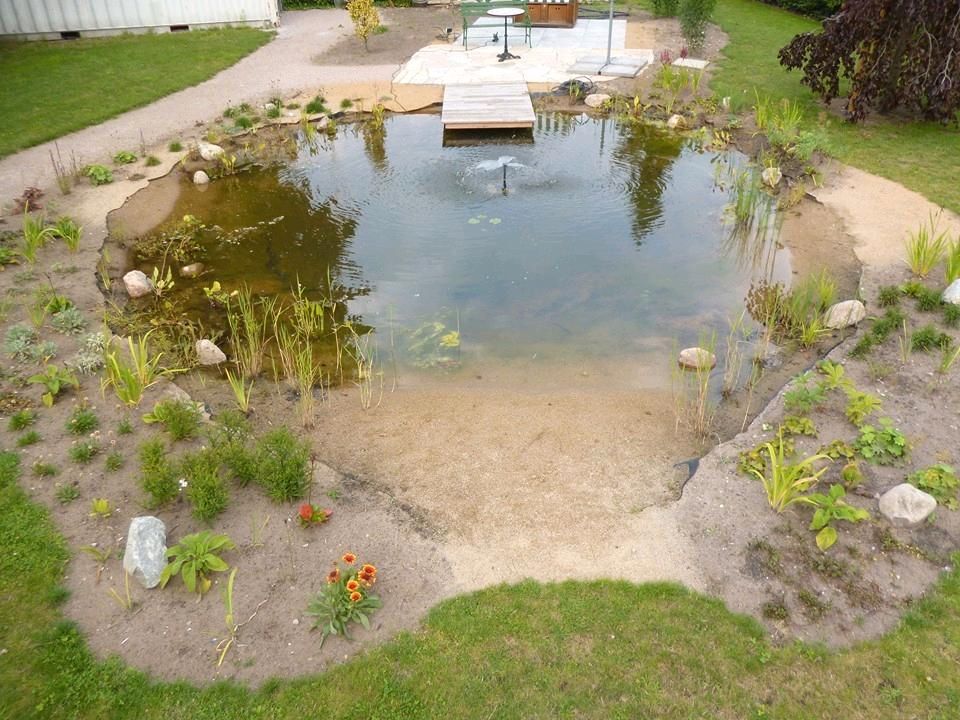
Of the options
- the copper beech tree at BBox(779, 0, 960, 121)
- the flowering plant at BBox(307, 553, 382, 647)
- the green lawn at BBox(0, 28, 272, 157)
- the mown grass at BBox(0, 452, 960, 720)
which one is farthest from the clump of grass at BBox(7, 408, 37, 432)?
the copper beech tree at BBox(779, 0, 960, 121)

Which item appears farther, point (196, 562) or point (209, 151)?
point (209, 151)

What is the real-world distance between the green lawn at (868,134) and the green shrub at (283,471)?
24.6 ft

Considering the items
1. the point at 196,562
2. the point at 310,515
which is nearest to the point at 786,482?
the point at 310,515

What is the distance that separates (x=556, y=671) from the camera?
3316 millimetres

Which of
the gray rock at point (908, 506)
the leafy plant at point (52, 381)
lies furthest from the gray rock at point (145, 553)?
the gray rock at point (908, 506)

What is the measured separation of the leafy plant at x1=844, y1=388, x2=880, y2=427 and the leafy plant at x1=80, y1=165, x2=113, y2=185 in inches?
339

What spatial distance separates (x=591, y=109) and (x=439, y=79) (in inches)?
116

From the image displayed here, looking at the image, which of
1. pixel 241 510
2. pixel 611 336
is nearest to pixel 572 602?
pixel 241 510

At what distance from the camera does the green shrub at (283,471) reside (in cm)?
424

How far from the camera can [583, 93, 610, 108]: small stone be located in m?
11.2

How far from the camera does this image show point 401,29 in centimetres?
1580

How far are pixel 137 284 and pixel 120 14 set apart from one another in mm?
11438

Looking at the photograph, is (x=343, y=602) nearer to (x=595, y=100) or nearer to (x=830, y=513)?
(x=830, y=513)

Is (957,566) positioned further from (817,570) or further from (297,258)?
(297,258)
